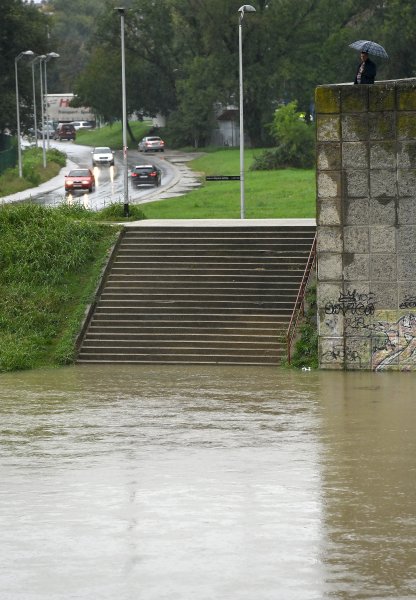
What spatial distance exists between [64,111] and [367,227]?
13185 centimetres

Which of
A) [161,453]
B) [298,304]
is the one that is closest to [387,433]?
[161,453]

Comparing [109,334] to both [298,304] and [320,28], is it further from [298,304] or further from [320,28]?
[320,28]

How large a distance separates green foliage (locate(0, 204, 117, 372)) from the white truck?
11586cm

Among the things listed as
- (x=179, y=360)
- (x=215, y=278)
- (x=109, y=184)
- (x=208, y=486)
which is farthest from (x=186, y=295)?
(x=109, y=184)

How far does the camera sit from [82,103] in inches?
4877

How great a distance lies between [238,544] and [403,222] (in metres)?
17.4

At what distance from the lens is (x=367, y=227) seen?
33844mm

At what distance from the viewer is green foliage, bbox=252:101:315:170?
7712cm

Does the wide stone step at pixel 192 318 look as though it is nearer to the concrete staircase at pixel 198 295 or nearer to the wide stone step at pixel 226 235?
the concrete staircase at pixel 198 295

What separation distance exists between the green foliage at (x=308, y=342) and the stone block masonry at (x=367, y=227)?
1.58 feet

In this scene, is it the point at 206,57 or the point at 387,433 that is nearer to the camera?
the point at 387,433

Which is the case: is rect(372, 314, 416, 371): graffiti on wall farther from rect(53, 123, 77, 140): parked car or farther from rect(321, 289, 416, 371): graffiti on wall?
rect(53, 123, 77, 140): parked car

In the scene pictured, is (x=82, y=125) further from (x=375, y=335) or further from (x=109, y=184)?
(x=375, y=335)

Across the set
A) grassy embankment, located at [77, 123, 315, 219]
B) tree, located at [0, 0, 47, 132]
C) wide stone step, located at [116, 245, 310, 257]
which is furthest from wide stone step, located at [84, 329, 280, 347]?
tree, located at [0, 0, 47, 132]
